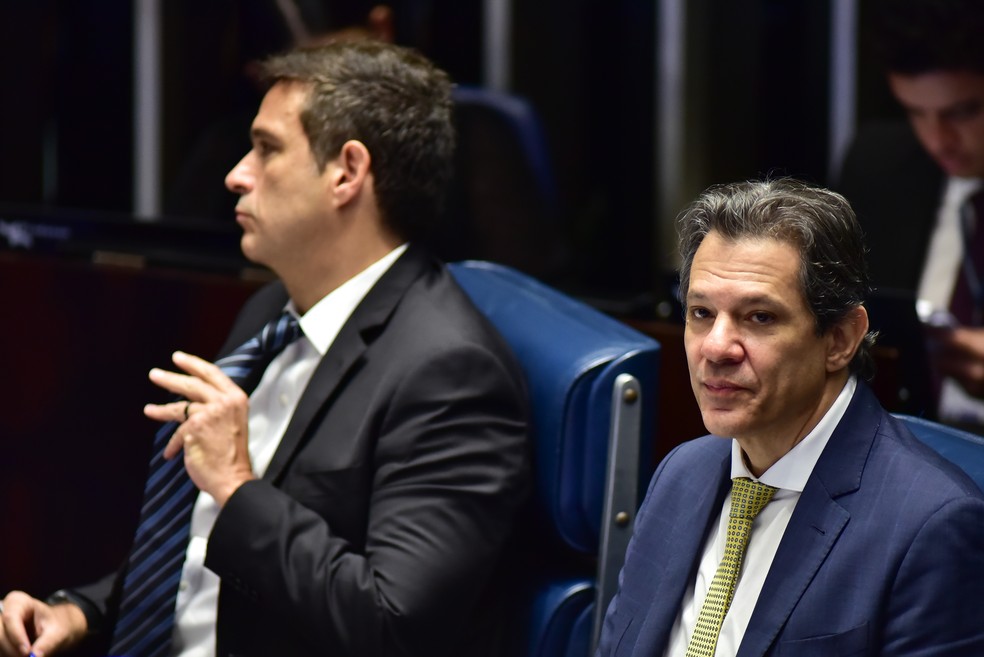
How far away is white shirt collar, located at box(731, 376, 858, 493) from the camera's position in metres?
1.56

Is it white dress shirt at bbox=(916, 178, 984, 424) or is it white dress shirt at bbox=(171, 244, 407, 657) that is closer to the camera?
white dress shirt at bbox=(171, 244, 407, 657)

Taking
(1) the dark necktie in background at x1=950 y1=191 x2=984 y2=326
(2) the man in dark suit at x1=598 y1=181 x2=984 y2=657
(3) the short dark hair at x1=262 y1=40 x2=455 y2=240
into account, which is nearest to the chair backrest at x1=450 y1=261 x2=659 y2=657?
(2) the man in dark suit at x1=598 y1=181 x2=984 y2=657

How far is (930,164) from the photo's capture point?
3131mm

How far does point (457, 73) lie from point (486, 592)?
9.38 ft

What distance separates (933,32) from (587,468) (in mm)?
1521

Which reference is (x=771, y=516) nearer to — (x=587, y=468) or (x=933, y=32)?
(x=587, y=468)

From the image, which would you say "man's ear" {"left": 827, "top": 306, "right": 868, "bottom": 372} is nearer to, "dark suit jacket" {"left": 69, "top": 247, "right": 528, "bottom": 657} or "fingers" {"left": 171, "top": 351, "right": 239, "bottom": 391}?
"dark suit jacket" {"left": 69, "top": 247, "right": 528, "bottom": 657}

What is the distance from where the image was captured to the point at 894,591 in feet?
4.66

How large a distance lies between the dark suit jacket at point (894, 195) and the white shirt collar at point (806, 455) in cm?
152

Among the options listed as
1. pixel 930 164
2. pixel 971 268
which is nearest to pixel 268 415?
pixel 971 268

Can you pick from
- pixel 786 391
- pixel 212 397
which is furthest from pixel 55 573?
pixel 786 391

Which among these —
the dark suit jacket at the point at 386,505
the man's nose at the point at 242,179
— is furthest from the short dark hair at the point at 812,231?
the man's nose at the point at 242,179

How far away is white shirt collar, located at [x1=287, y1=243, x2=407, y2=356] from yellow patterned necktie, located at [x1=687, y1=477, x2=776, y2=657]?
31.2 inches

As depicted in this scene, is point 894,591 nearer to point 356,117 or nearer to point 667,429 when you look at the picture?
point 667,429
